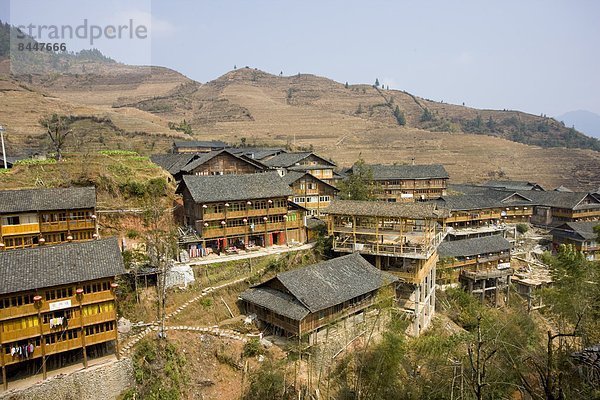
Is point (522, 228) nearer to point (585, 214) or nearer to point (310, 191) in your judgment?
point (585, 214)

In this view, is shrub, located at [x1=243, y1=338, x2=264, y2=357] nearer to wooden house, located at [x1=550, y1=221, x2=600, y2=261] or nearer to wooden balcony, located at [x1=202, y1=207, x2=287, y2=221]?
wooden balcony, located at [x1=202, y1=207, x2=287, y2=221]

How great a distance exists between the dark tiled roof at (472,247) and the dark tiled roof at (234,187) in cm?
1809

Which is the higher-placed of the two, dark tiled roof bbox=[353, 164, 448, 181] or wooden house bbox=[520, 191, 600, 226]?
dark tiled roof bbox=[353, 164, 448, 181]

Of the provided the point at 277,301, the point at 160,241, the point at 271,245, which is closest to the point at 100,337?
the point at 160,241

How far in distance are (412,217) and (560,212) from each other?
4020cm

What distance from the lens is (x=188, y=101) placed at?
166m

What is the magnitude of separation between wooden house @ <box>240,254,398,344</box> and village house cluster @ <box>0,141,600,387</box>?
9 centimetres

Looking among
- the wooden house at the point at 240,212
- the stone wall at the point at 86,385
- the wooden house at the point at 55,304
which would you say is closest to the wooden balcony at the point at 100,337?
the wooden house at the point at 55,304

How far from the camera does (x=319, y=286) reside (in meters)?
25.9

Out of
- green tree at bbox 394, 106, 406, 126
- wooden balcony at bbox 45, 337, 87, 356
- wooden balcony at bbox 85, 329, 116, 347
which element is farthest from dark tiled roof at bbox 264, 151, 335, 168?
green tree at bbox 394, 106, 406, 126

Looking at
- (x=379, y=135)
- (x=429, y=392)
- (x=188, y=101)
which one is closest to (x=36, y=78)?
(x=188, y=101)

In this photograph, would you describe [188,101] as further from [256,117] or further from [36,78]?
[36,78]

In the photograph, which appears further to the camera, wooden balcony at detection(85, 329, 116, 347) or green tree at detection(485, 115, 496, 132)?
green tree at detection(485, 115, 496, 132)

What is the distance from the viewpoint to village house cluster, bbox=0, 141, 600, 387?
2045 cm
